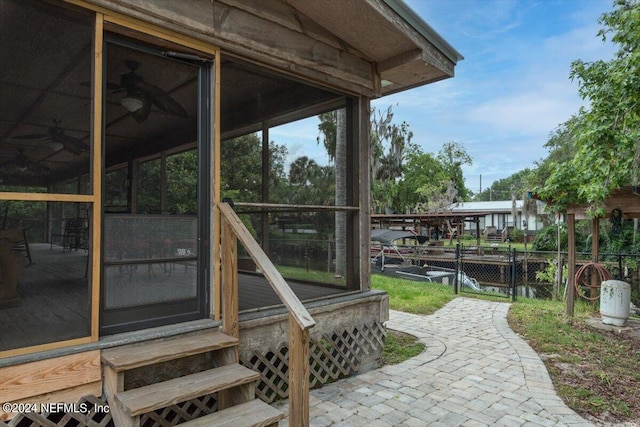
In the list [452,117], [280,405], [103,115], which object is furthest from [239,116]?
[452,117]

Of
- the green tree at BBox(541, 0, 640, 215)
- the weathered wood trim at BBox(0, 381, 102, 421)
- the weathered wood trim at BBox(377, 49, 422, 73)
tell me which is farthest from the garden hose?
the weathered wood trim at BBox(0, 381, 102, 421)

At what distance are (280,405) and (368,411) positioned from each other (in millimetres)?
690

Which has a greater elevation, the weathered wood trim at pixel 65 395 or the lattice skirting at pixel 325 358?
the weathered wood trim at pixel 65 395

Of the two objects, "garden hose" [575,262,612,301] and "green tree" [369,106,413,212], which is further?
"green tree" [369,106,413,212]

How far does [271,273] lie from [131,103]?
1.48m

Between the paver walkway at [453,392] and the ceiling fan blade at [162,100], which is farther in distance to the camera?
the paver walkway at [453,392]

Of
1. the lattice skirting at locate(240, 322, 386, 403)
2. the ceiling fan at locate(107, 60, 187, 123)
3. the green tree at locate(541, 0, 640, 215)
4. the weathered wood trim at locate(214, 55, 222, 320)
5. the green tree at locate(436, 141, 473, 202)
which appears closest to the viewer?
the ceiling fan at locate(107, 60, 187, 123)

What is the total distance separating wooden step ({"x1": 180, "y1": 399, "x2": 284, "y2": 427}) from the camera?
1981 mm

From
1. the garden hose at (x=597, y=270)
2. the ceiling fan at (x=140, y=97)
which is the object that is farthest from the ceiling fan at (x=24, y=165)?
the garden hose at (x=597, y=270)

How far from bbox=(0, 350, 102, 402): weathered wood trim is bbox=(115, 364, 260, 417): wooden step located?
0.24 meters

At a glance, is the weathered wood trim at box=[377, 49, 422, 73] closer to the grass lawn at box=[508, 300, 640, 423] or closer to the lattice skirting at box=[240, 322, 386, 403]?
the lattice skirting at box=[240, 322, 386, 403]

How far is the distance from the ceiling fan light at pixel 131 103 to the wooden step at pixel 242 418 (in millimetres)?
1954

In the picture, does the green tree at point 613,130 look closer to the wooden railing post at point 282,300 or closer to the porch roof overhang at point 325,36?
the porch roof overhang at point 325,36

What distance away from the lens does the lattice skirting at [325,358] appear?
2971 millimetres
